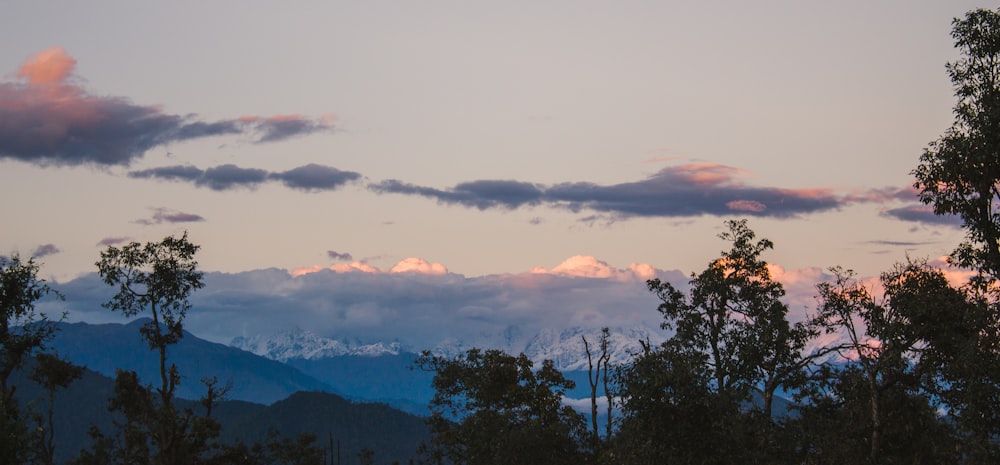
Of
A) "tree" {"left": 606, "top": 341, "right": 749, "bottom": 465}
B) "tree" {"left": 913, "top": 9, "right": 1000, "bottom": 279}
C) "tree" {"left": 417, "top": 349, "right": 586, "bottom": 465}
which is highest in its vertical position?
"tree" {"left": 913, "top": 9, "right": 1000, "bottom": 279}

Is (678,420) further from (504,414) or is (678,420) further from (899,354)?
(504,414)

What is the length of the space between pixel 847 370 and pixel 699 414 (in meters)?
11.9

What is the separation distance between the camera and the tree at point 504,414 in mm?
A: 72062

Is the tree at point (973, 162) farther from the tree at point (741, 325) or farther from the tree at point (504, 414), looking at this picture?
the tree at point (504, 414)

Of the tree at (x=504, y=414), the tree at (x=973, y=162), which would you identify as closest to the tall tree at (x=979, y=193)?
the tree at (x=973, y=162)

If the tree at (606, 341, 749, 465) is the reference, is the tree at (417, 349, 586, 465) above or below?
below

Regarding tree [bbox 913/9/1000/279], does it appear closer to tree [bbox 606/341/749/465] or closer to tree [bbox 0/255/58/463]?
tree [bbox 606/341/749/465]

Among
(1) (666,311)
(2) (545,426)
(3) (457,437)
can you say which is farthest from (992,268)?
(3) (457,437)

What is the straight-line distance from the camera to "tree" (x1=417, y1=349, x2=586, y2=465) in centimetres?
7206

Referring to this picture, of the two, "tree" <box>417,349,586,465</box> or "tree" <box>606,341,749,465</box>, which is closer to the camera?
"tree" <box>606,341,749,465</box>

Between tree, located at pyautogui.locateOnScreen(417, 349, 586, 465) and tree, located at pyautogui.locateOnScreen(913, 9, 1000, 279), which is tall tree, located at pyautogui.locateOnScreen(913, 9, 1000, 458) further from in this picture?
tree, located at pyautogui.locateOnScreen(417, 349, 586, 465)

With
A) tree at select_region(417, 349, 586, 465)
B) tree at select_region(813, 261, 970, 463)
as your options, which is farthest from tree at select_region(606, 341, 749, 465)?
tree at select_region(417, 349, 586, 465)

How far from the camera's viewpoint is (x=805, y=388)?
181 ft

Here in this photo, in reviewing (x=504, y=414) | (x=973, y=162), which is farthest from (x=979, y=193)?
(x=504, y=414)
